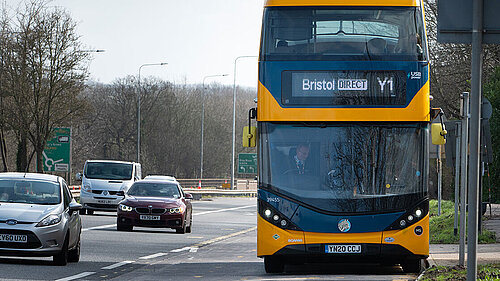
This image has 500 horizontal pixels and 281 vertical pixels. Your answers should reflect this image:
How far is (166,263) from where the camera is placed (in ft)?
55.8

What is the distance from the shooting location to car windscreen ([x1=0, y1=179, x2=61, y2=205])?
1605 centimetres

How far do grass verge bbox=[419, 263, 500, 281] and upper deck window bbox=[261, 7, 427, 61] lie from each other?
10.1ft

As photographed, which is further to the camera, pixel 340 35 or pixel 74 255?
pixel 74 255

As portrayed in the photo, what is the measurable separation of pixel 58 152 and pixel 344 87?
36782 mm

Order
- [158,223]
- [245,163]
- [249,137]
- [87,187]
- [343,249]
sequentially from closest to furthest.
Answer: [343,249], [249,137], [158,223], [87,187], [245,163]

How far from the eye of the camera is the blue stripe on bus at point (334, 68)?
537 inches

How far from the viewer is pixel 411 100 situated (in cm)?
1370

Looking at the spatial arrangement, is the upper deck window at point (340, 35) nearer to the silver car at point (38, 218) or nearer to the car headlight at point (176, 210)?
the silver car at point (38, 218)

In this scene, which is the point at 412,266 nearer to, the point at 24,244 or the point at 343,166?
the point at 343,166

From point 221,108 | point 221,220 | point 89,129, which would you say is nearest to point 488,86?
point 221,220

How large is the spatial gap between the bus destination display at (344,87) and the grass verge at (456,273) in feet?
8.11

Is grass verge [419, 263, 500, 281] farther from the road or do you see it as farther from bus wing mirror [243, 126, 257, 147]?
bus wing mirror [243, 126, 257, 147]

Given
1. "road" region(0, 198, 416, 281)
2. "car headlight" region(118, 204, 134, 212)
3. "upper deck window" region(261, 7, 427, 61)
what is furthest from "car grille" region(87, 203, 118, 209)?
"upper deck window" region(261, 7, 427, 61)

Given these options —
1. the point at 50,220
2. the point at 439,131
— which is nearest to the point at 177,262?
the point at 50,220
